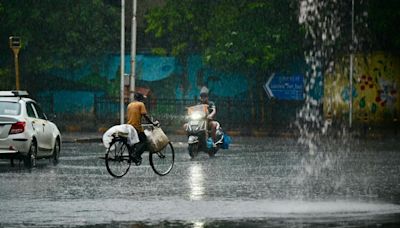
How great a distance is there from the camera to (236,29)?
4678 cm

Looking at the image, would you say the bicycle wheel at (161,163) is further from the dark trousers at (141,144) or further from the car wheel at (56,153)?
the car wheel at (56,153)

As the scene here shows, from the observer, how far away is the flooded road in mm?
14289

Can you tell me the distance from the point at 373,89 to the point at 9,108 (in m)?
26.9

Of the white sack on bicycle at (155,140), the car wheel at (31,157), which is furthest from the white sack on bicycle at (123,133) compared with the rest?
the car wheel at (31,157)

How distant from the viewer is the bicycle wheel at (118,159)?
2189cm

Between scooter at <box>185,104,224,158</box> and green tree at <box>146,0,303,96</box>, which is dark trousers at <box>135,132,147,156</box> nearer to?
scooter at <box>185,104,224,158</box>

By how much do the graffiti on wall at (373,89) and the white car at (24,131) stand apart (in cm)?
2434

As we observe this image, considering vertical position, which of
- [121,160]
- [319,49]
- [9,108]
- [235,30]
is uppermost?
[235,30]

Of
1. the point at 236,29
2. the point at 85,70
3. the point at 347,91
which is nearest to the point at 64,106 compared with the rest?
the point at 85,70

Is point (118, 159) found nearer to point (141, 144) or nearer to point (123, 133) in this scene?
point (123, 133)

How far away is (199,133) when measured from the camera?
29141 mm

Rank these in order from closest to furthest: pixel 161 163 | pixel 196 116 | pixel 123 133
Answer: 1. pixel 123 133
2. pixel 161 163
3. pixel 196 116

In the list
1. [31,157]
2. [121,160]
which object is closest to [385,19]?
[31,157]

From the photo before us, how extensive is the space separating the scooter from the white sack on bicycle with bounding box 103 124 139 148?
20.6 ft
